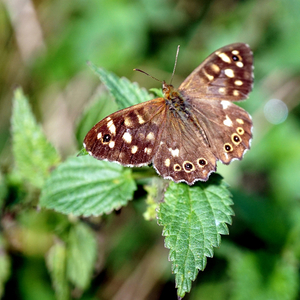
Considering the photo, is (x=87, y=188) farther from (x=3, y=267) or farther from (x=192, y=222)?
(x=3, y=267)

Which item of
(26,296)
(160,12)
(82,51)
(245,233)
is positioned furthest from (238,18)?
(26,296)

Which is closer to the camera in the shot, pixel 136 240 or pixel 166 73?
pixel 136 240

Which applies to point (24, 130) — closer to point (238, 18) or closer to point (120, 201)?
point (120, 201)

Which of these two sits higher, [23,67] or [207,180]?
[23,67]

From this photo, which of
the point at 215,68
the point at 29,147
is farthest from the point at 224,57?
the point at 29,147

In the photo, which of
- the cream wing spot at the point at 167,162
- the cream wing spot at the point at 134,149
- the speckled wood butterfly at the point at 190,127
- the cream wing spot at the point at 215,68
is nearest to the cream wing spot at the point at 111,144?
the speckled wood butterfly at the point at 190,127

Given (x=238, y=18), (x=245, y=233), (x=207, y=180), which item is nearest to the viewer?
(x=207, y=180)
